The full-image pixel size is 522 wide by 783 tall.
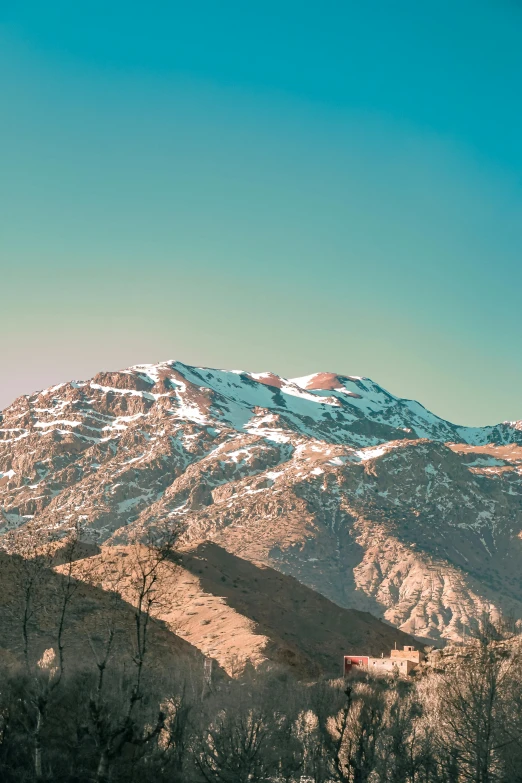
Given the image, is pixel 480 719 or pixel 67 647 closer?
pixel 480 719

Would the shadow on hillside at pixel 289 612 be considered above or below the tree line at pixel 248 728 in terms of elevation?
above

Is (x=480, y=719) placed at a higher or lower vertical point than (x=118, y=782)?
higher

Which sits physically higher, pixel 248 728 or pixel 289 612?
pixel 289 612

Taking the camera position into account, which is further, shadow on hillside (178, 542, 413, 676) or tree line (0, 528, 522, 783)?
shadow on hillside (178, 542, 413, 676)

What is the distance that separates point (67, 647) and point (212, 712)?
22.0 metres

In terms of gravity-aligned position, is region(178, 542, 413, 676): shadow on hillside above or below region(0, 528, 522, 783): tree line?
above

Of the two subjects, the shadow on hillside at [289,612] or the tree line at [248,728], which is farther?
the shadow on hillside at [289,612]

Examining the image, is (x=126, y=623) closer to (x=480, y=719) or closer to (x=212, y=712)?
A: (x=212, y=712)

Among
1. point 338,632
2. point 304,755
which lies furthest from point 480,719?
point 338,632

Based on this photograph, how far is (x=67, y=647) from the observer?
79.4 metres

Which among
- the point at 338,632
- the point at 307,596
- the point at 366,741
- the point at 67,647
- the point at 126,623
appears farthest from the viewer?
the point at 307,596

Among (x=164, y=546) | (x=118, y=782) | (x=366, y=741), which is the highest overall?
(x=164, y=546)

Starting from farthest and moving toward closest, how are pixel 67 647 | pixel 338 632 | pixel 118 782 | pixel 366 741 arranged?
1. pixel 338 632
2. pixel 67 647
3. pixel 366 741
4. pixel 118 782

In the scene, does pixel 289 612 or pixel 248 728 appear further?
pixel 289 612
